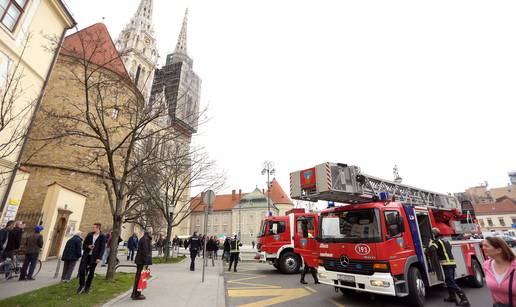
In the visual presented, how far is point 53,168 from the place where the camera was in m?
20.5

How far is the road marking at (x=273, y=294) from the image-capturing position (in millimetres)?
6938

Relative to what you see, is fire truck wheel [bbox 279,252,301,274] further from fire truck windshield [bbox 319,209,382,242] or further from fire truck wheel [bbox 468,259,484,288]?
fire truck wheel [bbox 468,259,484,288]

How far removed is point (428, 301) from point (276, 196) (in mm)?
60489

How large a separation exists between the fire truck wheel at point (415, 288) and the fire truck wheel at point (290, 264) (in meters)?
6.85

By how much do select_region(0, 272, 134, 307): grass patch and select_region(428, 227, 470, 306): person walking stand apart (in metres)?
8.65

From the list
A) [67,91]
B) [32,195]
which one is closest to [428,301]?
[32,195]

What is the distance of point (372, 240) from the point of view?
6.32 m

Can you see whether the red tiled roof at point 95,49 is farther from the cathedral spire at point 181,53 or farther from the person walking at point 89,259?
the cathedral spire at point 181,53

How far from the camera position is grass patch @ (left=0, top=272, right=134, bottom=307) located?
5.77m

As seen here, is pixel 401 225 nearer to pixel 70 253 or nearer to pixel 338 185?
pixel 338 185

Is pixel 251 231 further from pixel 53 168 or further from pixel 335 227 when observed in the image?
pixel 335 227

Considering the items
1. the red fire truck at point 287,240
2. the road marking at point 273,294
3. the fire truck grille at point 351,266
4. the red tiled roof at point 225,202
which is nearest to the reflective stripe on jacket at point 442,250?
the fire truck grille at point 351,266

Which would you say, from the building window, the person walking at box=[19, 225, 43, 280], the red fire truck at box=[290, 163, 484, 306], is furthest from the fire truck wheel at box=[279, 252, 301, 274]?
the building window

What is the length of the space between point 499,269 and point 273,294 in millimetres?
6064
